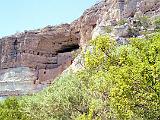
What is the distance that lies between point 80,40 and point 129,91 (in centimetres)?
5268

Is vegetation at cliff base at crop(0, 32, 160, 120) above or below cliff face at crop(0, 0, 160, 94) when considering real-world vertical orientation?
above

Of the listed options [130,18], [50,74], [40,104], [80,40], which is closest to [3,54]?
[50,74]

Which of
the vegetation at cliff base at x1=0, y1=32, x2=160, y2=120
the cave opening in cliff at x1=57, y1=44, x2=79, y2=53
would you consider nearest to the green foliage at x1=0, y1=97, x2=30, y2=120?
the vegetation at cliff base at x1=0, y1=32, x2=160, y2=120

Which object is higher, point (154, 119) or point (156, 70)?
point (156, 70)

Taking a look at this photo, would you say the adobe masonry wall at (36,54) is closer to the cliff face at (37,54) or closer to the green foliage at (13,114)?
the cliff face at (37,54)

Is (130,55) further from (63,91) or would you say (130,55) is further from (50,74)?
(50,74)

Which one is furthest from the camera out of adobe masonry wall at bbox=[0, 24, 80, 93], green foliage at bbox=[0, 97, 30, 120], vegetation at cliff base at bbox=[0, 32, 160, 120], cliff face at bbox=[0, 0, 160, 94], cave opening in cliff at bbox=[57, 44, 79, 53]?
cave opening in cliff at bbox=[57, 44, 79, 53]

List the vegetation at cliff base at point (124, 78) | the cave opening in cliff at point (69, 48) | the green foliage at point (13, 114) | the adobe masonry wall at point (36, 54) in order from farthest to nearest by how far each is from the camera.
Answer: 1. the cave opening in cliff at point (69, 48)
2. the adobe masonry wall at point (36, 54)
3. the green foliage at point (13, 114)
4. the vegetation at cliff base at point (124, 78)

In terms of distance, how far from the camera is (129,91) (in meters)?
14.1

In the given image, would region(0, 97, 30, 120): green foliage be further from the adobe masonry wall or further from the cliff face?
the adobe masonry wall

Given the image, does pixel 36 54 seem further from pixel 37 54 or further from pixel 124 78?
pixel 124 78

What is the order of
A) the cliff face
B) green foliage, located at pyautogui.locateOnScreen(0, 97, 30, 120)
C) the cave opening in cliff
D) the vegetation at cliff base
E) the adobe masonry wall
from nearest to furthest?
the vegetation at cliff base → green foliage, located at pyautogui.locateOnScreen(0, 97, 30, 120) → the cliff face → the adobe masonry wall → the cave opening in cliff

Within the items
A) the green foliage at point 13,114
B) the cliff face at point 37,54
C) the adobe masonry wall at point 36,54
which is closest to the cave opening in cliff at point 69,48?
the cliff face at point 37,54

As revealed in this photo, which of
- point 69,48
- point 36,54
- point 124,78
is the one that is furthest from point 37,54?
point 124,78
